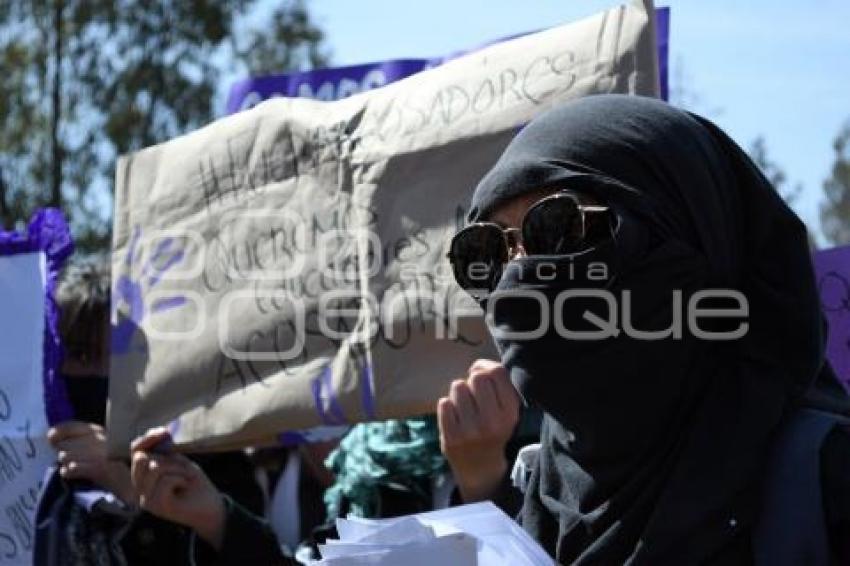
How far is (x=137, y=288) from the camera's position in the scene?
306cm

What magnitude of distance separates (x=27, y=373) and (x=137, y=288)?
0.41m

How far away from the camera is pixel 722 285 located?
5.55 ft

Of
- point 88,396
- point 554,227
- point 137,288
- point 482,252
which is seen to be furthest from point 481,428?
point 88,396

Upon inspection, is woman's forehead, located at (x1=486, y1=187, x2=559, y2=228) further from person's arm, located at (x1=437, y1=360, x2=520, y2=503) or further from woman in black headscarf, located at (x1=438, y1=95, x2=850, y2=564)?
person's arm, located at (x1=437, y1=360, x2=520, y2=503)

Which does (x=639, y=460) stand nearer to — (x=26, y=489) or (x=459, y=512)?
(x=459, y=512)

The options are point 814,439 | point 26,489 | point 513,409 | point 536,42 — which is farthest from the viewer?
point 26,489

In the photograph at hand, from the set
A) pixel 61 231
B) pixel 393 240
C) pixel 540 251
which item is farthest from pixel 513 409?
pixel 61 231

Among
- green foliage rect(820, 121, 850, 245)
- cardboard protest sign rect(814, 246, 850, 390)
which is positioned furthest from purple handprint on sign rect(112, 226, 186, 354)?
green foliage rect(820, 121, 850, 245)

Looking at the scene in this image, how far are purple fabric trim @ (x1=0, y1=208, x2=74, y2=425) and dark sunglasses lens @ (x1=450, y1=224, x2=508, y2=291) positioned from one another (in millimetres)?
1659

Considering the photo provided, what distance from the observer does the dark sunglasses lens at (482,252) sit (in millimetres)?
1781

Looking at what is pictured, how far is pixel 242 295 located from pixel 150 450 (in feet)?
1.17

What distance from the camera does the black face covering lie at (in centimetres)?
333

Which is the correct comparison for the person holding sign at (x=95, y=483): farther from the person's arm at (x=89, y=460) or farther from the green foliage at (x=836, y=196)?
the green foliage at (x=836, y=196)

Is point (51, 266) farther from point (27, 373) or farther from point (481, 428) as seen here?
point (481, 428)
